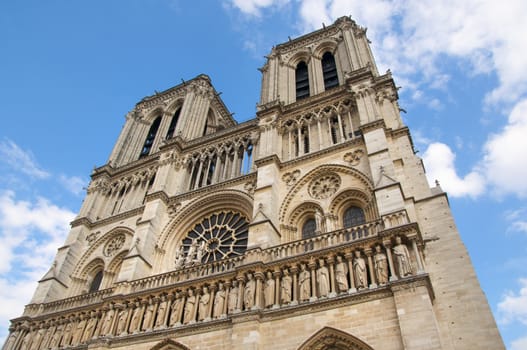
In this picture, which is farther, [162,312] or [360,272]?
[162,312]

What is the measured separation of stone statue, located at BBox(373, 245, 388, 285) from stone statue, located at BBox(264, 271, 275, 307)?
307cm

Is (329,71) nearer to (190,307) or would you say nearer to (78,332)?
(190,307)

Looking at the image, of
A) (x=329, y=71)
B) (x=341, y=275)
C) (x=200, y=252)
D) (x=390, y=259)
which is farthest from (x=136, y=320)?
(x=329, y=71)

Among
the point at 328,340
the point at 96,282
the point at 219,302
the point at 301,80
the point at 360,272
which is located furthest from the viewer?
the point at 301,80

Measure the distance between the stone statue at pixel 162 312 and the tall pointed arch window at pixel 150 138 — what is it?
1312cm

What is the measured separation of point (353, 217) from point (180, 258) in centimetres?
714

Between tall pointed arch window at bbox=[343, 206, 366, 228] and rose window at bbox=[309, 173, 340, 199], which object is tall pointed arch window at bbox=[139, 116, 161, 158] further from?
tall pointed arch window at bbox=[343, 206, 366, 228]

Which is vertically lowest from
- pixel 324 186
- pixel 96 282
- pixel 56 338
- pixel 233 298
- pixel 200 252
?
pixel 56 338

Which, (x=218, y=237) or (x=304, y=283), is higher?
(x=218, y=237)

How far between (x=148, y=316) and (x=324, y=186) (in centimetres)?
765

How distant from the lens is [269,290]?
12.6m

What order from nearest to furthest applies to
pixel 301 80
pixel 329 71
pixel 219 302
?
pixel 219 302
pixel 329 71
pixel 301 80

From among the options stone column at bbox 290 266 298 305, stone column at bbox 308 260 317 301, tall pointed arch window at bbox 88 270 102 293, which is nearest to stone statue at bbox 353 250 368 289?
stone column at bbox 308 260 317 301

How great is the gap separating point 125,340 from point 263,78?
15839 mm
